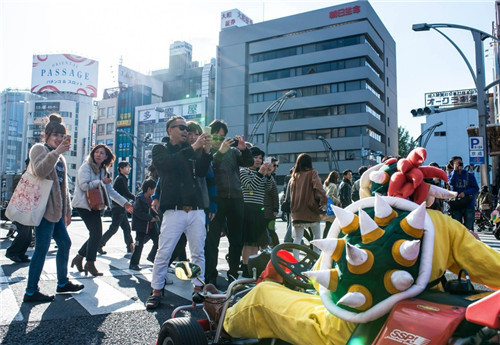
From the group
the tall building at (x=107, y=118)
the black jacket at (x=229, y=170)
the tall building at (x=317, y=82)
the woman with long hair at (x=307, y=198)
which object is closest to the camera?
the black jacket at (x=229, y=170)

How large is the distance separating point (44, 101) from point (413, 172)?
308 feet

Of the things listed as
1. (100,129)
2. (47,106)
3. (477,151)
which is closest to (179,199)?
(477,151)

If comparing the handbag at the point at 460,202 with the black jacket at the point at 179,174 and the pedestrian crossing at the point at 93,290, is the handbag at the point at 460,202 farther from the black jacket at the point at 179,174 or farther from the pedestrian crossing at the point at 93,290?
the black jacket at the point at 179,174

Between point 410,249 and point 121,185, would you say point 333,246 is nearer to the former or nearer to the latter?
point 410,249

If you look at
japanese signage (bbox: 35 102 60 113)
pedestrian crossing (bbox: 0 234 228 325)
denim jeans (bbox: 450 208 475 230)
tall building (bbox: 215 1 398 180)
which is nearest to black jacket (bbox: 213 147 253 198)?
pedestrian crossing (bbox: 0 234 228 325)

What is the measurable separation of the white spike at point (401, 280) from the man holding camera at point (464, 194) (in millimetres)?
7468

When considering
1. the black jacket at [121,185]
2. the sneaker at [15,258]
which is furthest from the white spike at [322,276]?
the sneaker at [15,258]

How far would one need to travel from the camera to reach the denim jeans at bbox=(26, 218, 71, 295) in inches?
170

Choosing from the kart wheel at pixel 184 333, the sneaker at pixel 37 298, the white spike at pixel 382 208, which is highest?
the white spike at pixel 382 208

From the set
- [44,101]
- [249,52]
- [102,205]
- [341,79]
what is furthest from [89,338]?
[44,101]

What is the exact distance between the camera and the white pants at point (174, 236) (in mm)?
4195

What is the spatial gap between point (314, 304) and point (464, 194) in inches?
290

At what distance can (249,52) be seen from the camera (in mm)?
62812

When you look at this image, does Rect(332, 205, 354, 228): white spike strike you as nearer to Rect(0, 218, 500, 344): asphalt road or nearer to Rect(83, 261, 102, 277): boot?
Rect(0, 218, 500, 344): asphalt road
